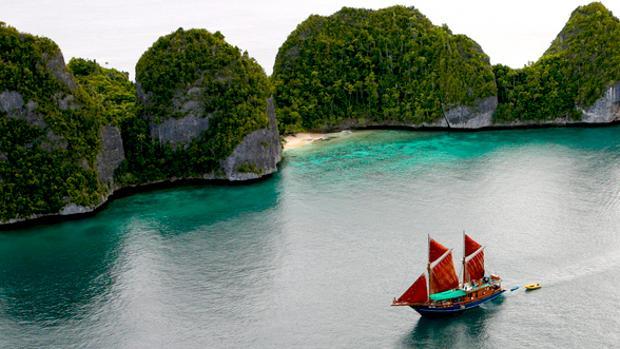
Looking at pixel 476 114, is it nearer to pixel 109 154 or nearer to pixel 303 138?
pixel 303 138

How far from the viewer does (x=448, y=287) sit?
50250 millimetres

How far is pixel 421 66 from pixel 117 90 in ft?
136

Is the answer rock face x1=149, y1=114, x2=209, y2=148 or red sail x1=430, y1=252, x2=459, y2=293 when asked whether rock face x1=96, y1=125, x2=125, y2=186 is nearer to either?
rock face x1=149, y1=114, x2=209, y2=148

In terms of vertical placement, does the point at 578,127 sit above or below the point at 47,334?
above

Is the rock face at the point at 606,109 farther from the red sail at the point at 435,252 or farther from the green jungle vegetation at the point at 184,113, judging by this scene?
the red sail at the point at 435,252

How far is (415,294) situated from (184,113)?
39922mm

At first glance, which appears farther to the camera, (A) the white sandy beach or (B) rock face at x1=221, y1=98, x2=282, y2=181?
(A) the white sandy beach

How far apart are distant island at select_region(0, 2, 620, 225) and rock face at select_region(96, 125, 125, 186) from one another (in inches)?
5.7

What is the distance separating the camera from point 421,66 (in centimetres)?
10144

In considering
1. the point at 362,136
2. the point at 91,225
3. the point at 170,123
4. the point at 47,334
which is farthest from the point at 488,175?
the point at 47,334

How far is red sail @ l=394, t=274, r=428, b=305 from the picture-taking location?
158ft

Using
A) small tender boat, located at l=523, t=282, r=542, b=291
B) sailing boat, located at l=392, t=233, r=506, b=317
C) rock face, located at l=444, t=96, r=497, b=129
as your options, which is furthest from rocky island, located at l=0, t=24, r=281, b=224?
small tender boat, located at l=523, t=282, r=542, b=291

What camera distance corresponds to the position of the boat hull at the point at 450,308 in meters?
48.6

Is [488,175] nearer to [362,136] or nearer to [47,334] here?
[362,136]
